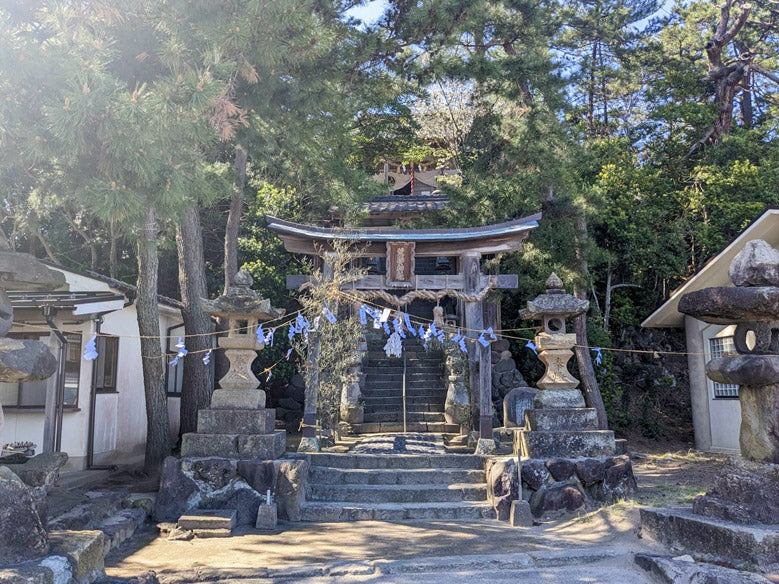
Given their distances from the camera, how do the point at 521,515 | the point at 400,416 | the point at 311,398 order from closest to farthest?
the point at 521,515 → the point at 311,398 → the point at 400,416

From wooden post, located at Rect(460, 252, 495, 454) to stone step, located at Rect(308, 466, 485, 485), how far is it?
1.43m

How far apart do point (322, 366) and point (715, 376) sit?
743 centimetres

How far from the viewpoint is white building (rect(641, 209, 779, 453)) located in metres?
13.5

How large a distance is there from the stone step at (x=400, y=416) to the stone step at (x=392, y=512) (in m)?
5.39

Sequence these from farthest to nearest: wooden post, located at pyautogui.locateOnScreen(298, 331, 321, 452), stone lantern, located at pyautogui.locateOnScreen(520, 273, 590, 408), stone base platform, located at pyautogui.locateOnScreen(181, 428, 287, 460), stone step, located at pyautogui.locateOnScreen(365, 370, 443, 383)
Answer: stone step, located at pyautogui.locateOnScreen(365, 370, 443, 383), wooden post, located at pyautogui.locateOnScreen(298, 331, 321, 452), stone lantern, located at pyautogui.locateOnScreen(520, 273, 590, 408), stone base platform, located at pyautogui.locateOnScreen(181, 428, 287, 460)

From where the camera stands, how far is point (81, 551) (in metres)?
4.39

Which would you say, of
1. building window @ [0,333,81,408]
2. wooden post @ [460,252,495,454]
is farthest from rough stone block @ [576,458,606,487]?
building window @ [0,333,81,408]

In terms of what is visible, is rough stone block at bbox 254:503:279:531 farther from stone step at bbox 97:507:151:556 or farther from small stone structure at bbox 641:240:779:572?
small stone structure at bbox 641:240:779:572

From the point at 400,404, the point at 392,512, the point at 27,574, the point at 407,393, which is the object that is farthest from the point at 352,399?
the point at 27,574

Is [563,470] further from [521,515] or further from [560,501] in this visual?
[521,515]

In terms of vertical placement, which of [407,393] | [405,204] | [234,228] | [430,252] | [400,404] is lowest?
[400,404]

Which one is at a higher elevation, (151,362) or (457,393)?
(151,362)

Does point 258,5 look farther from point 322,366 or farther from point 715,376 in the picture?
point 322,366

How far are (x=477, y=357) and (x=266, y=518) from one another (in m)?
5.86
